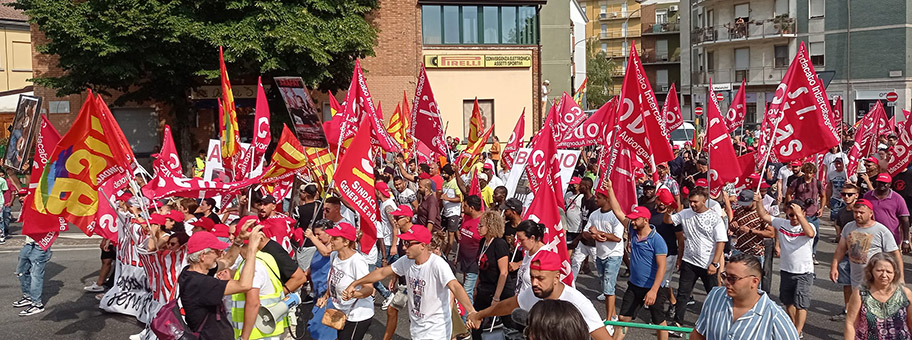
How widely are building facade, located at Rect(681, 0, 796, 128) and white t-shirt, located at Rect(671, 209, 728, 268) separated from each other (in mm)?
39774

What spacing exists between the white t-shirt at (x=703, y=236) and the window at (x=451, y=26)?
24.4 metres

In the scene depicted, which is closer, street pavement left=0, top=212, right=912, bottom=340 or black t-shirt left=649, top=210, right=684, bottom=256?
street pavement left=0, top=212, right=912, bottom=340

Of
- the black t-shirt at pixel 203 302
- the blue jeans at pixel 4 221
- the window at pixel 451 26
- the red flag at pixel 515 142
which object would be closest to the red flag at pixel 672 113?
the red flag at pixel 515 142

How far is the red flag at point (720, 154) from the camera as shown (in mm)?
9812

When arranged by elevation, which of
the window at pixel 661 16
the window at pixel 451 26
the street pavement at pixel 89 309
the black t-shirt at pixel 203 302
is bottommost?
the street pavement at pixel 89 309

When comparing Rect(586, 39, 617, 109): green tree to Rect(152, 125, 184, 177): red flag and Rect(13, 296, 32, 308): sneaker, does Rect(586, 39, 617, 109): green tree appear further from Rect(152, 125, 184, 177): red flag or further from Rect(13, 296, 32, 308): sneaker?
Rect(13, 296, 32, 308): sneaker

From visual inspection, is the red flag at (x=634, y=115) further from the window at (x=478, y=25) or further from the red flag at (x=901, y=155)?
the window at (x=478, y=25)

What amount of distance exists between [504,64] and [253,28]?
11.3 m

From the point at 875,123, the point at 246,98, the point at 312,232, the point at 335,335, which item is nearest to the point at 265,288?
the point at 335,335

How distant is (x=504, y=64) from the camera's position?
3247cm

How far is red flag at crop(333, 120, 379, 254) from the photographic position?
7785 millimetres

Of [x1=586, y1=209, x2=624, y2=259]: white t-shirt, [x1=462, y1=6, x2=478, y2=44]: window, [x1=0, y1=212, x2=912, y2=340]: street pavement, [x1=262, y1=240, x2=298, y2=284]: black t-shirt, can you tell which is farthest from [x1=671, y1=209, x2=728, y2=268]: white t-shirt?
[x1=462, y1=6, x2=478, y2=44]: window

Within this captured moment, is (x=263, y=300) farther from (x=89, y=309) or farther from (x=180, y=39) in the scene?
(x=180, y=39)

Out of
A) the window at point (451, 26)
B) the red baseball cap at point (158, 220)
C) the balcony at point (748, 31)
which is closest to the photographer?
the red baseball cap at point (158, 220)
